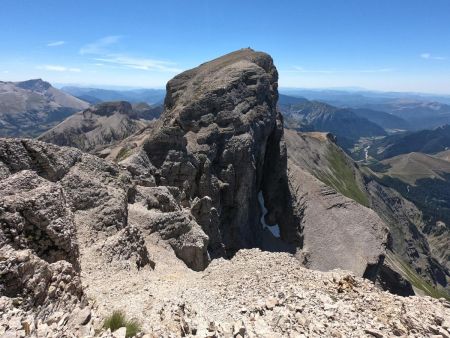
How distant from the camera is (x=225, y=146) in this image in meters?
86.0

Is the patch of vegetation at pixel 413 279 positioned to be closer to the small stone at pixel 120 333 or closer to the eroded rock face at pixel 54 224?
the eroded rock face at pixel 54 224

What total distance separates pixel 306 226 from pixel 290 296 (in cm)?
8126

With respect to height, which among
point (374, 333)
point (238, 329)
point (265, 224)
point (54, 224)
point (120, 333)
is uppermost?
point (54, 224)

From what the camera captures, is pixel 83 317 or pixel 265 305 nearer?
pixel 83 317

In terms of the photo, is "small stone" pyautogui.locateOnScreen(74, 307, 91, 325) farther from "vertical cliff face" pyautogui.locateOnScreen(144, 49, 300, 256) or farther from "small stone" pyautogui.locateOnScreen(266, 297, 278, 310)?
"vertical cliff face" pyautogui.locateOnScreen(144, 49, 300, 256)

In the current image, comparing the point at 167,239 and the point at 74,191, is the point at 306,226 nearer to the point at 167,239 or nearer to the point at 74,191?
the point at 167,239

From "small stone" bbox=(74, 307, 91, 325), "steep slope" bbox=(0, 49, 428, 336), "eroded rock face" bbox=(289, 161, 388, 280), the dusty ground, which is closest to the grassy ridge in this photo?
"eroded rock face" bbox=(289, 161, 388, 280)

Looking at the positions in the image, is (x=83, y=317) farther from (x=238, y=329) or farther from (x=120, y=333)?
(x=238, y=329)

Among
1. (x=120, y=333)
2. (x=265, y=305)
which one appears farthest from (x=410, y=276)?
(x=120, y=333)

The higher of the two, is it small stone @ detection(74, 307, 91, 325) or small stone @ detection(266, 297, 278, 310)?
small stone @ detection(74, 307, 91, 325)

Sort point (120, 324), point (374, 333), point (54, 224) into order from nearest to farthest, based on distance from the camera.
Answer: point (120, 324) < point (374, 333) < point (54, 224)

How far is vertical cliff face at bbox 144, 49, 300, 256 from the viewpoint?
67562mm

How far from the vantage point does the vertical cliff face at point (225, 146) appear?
6756cm

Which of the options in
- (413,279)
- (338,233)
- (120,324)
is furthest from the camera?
(413,279)
